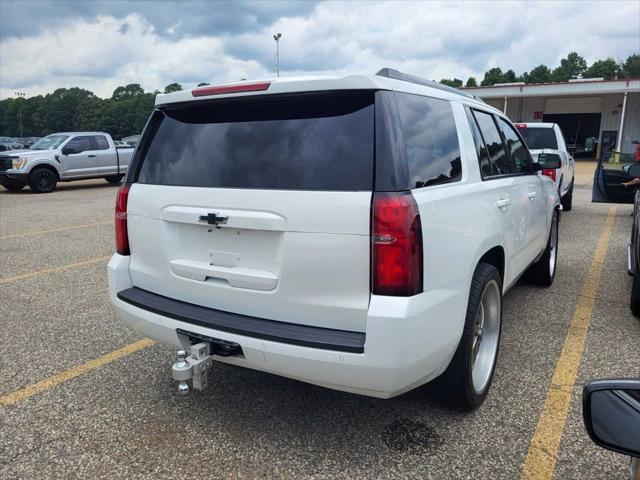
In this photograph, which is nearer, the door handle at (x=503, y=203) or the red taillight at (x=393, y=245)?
the red taillight at (x=393, y=245)

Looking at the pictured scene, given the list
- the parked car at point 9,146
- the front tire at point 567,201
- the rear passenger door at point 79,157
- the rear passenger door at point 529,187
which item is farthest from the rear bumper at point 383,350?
the parked car at point 9,146

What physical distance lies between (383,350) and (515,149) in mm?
2927

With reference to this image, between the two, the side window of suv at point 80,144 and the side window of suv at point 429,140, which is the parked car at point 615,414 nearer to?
the side window of suv at point 429,140

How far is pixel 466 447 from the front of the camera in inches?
104

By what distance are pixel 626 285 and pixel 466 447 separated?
400cm

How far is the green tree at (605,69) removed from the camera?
93250 mm

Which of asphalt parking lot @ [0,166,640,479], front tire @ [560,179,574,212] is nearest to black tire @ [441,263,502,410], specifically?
asphalt parking lot @ [0,166,640,479]

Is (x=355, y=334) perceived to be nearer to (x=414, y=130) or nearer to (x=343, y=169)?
(x=343, y=169)

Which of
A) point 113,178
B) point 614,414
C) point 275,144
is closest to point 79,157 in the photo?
point 113,178

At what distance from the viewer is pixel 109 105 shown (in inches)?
3907

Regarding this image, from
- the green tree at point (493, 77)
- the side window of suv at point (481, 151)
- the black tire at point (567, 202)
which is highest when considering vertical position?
the green tree at point (493, 77)

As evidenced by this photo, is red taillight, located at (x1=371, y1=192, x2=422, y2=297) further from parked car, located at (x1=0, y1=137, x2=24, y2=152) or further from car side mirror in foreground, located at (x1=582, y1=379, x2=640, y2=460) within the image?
parked car, located at (x1=0, y1=137, x2=24, y2=152)

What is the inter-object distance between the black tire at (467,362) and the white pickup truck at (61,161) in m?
15.2

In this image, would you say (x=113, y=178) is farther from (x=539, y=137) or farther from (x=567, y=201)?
(x=567, y=201)
